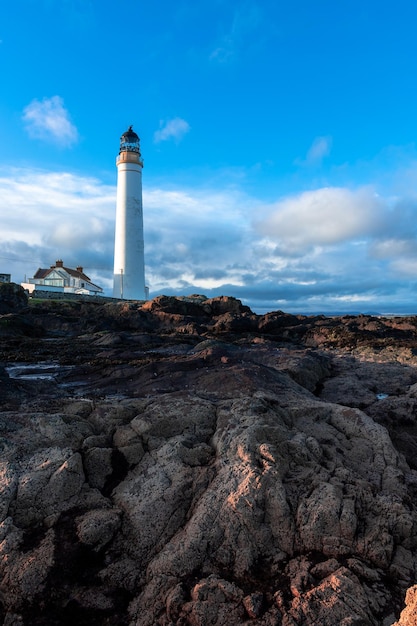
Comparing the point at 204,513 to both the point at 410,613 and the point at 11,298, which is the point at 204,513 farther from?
the point at 11,298

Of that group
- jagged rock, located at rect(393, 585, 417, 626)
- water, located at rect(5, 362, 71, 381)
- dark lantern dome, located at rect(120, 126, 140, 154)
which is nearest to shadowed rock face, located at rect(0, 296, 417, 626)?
jagged rock, located at rect(393, 585, 417, 626)

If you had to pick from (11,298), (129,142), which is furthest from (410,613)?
(129,142)

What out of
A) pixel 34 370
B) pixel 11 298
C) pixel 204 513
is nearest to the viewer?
pixel 204 513

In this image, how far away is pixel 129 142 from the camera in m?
44.7

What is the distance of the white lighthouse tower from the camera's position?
42906 millimetres

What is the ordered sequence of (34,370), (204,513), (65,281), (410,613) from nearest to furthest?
(410,613)
(204,513)
(34,370)
(65,281)

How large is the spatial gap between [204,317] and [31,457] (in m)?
26.8

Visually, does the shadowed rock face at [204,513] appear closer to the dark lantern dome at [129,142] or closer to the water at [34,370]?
the water at [34,370]

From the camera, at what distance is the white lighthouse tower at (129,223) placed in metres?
42.9

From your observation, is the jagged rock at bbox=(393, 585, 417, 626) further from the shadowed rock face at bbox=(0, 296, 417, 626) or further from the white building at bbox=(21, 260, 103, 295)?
the white building at bbox=(21, 260, 103, 295)

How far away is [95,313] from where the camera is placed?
31562 millimetres

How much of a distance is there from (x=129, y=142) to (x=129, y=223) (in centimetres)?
873

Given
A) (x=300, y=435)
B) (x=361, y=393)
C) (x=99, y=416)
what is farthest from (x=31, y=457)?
(x=361, y=393)

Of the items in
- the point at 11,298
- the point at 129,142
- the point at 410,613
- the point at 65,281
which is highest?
the point at 129,142
